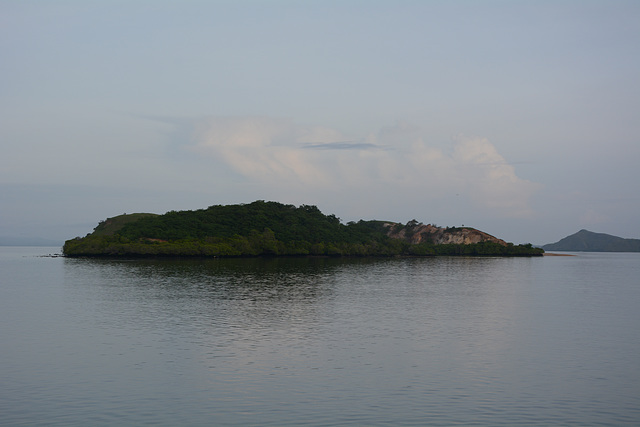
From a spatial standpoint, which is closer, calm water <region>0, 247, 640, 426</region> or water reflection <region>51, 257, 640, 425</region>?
calm water <region>0, 247, 640, 426</region>

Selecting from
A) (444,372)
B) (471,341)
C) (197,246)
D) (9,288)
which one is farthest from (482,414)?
(197,246)

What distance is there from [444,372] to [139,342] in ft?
59.0

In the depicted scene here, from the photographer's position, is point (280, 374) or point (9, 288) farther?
point (9, 288)

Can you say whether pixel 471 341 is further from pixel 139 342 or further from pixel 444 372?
pixel 139 342

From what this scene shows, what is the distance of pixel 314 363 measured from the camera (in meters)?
28.1

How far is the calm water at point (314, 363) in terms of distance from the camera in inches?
800

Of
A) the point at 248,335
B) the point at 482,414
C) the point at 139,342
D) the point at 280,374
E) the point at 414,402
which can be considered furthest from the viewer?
the point at 248,335

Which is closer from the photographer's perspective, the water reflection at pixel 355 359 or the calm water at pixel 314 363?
the calm water at pixel 314 363

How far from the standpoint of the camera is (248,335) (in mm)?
35562

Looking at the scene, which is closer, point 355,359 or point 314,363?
point 314,363

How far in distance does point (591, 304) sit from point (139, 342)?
46.7 meters

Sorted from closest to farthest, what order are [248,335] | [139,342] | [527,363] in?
[527,363], [139,342], [248,335]

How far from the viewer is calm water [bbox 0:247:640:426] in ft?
66.7

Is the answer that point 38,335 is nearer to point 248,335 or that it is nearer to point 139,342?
point 139,342
